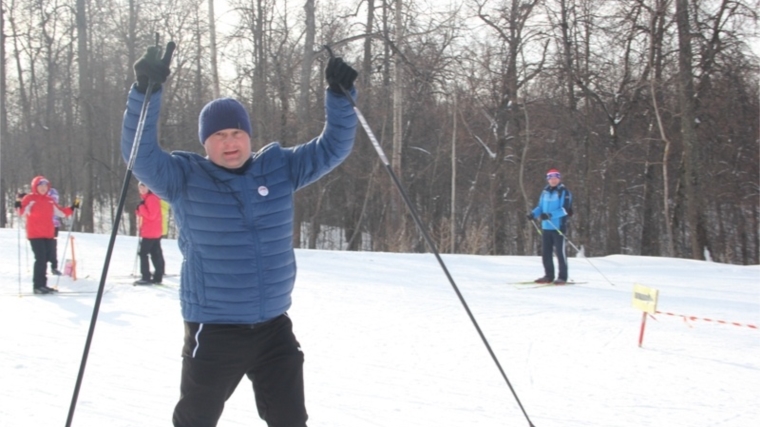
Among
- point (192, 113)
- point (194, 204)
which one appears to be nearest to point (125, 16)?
point (192, 113)

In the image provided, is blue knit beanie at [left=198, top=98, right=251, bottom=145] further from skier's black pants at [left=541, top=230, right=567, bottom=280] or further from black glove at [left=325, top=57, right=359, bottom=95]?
skier's black pants at [left=541, top=230, right=567, bottom=280]

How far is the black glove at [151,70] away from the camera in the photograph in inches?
99.7

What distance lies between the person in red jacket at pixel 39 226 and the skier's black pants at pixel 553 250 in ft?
22.3

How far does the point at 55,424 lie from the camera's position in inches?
161

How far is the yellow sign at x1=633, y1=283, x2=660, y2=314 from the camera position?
6.15m

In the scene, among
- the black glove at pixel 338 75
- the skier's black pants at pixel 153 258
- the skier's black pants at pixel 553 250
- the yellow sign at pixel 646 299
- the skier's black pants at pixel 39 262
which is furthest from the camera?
the skier's black pants at pixel 553 250

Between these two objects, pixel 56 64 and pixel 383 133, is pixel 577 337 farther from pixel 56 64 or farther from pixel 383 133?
pixel 56 64

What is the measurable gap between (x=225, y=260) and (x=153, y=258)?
25.6 ft

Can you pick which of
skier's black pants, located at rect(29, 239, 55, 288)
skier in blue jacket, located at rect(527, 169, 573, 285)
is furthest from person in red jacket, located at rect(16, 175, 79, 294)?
skier in blue jacket, located at rect(527, 169, 573, 285)

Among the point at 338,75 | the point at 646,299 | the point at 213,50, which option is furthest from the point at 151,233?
the point at 213,50

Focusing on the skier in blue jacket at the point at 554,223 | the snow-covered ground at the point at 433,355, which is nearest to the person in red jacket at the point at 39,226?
the snow-covered ground at the point at 433,355

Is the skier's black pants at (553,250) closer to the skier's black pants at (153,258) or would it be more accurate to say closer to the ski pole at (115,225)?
the skier's black pants at (153,258)

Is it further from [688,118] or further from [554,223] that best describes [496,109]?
[554,223]

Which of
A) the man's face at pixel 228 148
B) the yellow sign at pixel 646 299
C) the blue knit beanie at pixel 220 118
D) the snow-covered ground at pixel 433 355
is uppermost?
the blue knit beanie at pixel 220 118
